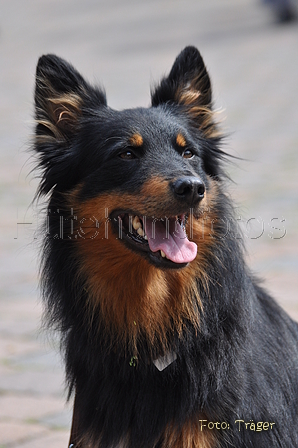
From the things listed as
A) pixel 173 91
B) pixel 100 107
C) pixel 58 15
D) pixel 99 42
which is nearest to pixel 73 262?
pixel 100 107

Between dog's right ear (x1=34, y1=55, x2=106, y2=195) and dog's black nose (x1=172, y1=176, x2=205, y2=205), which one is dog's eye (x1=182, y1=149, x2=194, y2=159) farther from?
dog's right ear (x1=34, y1=55, x2=106, y2=195)

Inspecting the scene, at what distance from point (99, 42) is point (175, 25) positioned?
158 inches

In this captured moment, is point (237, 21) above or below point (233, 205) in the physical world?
above

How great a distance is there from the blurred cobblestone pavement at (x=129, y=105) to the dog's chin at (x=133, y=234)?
2.19 ft

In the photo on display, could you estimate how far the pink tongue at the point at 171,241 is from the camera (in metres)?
3.51

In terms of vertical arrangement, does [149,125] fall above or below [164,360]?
above

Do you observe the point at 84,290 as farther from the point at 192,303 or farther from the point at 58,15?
the point at 58,15

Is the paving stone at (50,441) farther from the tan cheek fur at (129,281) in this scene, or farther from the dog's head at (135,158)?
the dog's head at (135,158)

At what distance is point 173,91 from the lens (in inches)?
167

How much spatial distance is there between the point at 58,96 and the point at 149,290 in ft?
4.08

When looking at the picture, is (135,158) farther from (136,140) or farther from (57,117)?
(57,117)

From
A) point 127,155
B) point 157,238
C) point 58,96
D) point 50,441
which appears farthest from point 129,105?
point 157,238

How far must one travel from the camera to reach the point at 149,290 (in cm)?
370

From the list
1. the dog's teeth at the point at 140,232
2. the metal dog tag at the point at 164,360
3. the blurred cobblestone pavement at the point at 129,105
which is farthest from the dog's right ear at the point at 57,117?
the metal dog tag at the point at 164,360
